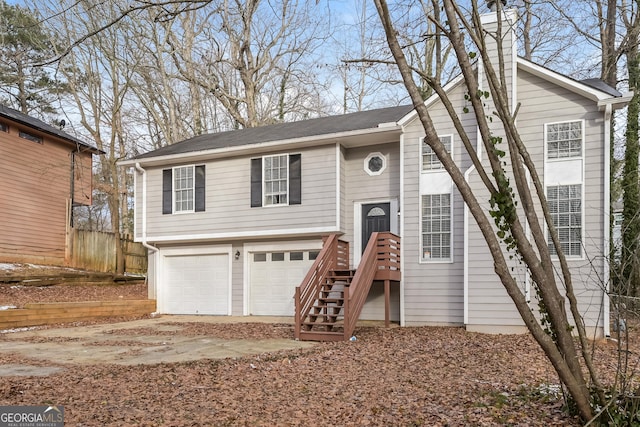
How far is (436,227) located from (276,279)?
4.49 meters

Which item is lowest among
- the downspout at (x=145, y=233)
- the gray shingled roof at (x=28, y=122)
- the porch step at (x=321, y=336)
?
the porch step at (x=321, y=336)

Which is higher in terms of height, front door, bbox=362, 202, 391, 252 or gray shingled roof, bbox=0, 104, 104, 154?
gray shingled roof, bbox=0, 104, 104, 154

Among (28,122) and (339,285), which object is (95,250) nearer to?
(28,122)

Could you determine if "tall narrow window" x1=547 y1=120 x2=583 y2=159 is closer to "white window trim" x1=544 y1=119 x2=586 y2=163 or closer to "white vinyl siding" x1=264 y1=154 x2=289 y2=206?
"white window trim" x1=544 y1=119 x2=586 y2=163

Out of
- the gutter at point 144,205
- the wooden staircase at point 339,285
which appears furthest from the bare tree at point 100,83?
the wooden staircase at point 339,285

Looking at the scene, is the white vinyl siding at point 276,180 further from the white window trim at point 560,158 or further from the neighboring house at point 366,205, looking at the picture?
the white window trim at point 560,158

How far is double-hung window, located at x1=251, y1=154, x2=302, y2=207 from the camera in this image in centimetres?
1241

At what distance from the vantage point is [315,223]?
12.1 m

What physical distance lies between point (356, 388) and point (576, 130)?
7186 mm

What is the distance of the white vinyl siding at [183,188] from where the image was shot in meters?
13.8

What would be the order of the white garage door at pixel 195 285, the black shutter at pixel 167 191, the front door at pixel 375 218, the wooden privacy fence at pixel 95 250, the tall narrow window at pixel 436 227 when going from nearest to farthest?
1. the tall narrow window at pixel 436 227
2. the front door at pixel 375 218
3. the white garage door at pixel 195 285
4. the black shutter at pixel 167 191
5. the wooden privacy fence at pixel 95 250

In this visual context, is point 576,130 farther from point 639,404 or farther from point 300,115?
point 300,115

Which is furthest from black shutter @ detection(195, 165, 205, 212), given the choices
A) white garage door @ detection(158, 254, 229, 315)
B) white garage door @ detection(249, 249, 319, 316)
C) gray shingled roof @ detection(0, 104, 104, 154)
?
gray shingled roof @ detection(0, 104, 104, 154)

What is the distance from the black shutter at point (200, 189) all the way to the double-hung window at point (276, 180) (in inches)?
61.2
